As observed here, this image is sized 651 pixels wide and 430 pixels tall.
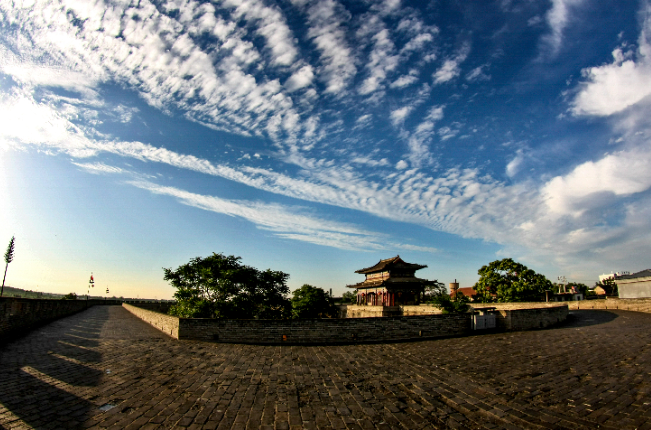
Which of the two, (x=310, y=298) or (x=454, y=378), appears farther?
(x=310, y=298)

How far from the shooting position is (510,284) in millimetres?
31547

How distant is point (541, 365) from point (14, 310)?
739 inches

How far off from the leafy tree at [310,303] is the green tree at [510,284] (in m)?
16.9

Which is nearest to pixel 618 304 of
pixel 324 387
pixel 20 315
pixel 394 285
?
pixel 394 285

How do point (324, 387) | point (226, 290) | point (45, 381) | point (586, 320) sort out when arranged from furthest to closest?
point (226, 290) → point (586, 320) → point (45, 381) → point (324, 387)

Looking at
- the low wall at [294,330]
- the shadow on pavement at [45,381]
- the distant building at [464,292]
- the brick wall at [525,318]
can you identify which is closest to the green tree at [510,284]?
the distant building at [464,292]

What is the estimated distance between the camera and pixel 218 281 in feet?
74.2

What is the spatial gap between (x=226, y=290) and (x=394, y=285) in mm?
21843

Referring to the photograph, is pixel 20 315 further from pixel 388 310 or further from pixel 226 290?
pixel 388 310

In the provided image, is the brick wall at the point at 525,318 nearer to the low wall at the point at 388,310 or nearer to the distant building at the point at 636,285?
the low wall at the point at 388,310

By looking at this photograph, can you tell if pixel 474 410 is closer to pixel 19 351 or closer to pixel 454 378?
pixel 454 378

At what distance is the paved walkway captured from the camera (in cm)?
446

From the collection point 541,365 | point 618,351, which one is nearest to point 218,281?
point 541,365

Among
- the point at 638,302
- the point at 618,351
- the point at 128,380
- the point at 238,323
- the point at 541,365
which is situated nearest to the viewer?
the point at 128,380
